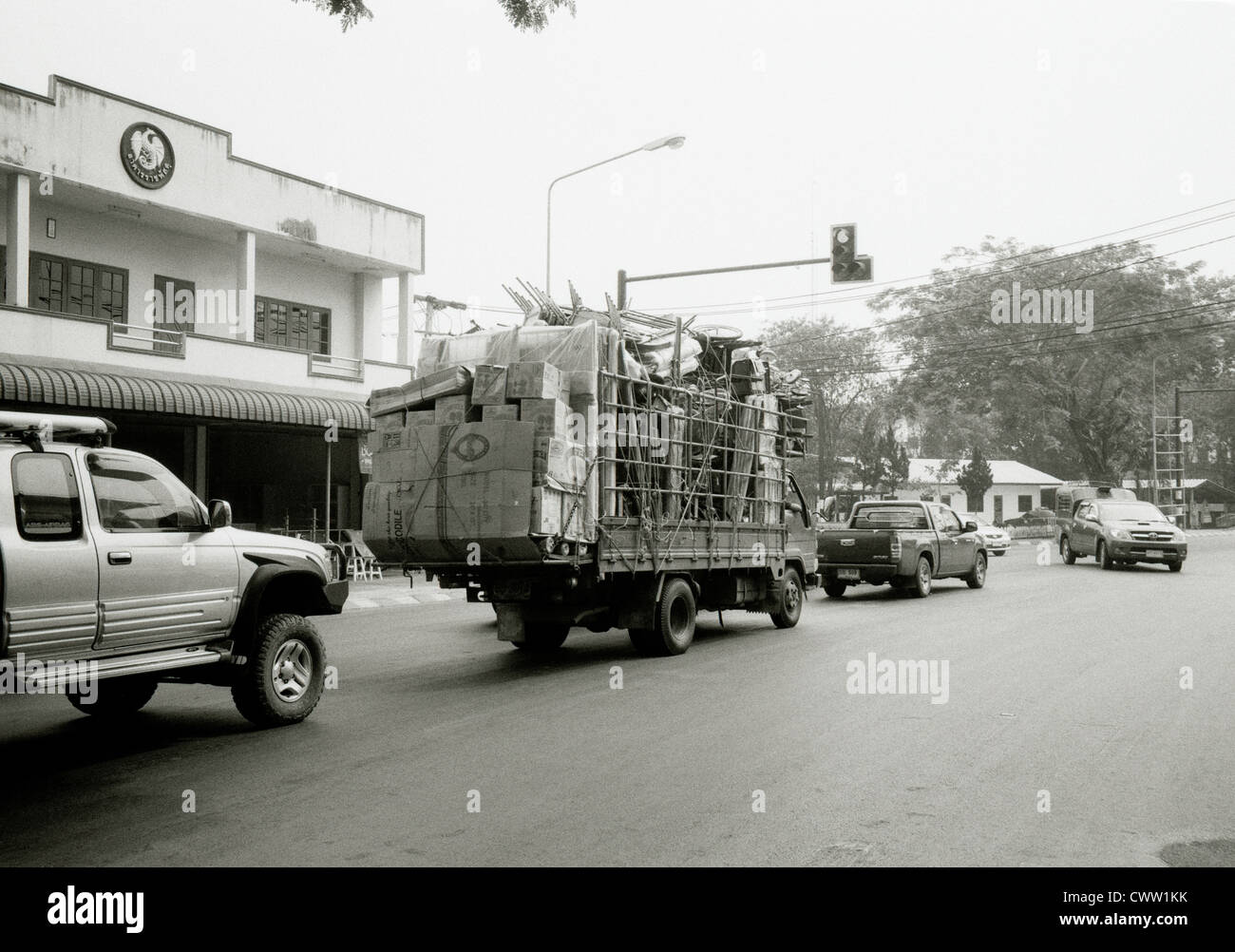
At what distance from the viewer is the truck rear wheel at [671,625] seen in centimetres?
1116

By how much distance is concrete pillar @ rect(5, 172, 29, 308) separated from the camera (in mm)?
17875

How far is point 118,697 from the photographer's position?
7.98m

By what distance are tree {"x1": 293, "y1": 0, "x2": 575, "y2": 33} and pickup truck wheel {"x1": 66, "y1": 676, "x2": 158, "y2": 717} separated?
5310 mm

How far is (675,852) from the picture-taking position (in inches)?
191

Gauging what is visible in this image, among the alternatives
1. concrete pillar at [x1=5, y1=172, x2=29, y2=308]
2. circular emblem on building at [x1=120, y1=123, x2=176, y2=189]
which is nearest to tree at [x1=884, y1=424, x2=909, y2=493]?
circular emblem on building at [x1=120, y1=123, x2=176, y2=189]

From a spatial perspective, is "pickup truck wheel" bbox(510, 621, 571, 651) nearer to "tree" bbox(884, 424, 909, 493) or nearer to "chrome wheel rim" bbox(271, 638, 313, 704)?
"chrome wheel rim" bbox(271, 638, 313, 704)

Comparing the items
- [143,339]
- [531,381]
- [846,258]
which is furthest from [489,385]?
[143,339]

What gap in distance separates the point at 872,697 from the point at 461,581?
4193 mm

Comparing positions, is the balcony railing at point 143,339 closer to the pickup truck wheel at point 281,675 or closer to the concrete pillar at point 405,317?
the concrete pillar at point 405,317

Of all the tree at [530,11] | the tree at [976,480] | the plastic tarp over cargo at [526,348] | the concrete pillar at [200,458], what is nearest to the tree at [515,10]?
the tree at [530,11]

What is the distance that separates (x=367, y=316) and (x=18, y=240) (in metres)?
8.84

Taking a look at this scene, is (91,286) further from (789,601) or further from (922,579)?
(922,579)

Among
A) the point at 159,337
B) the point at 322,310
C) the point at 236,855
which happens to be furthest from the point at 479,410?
the point at 322,310

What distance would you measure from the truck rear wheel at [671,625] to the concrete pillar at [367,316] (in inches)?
630
